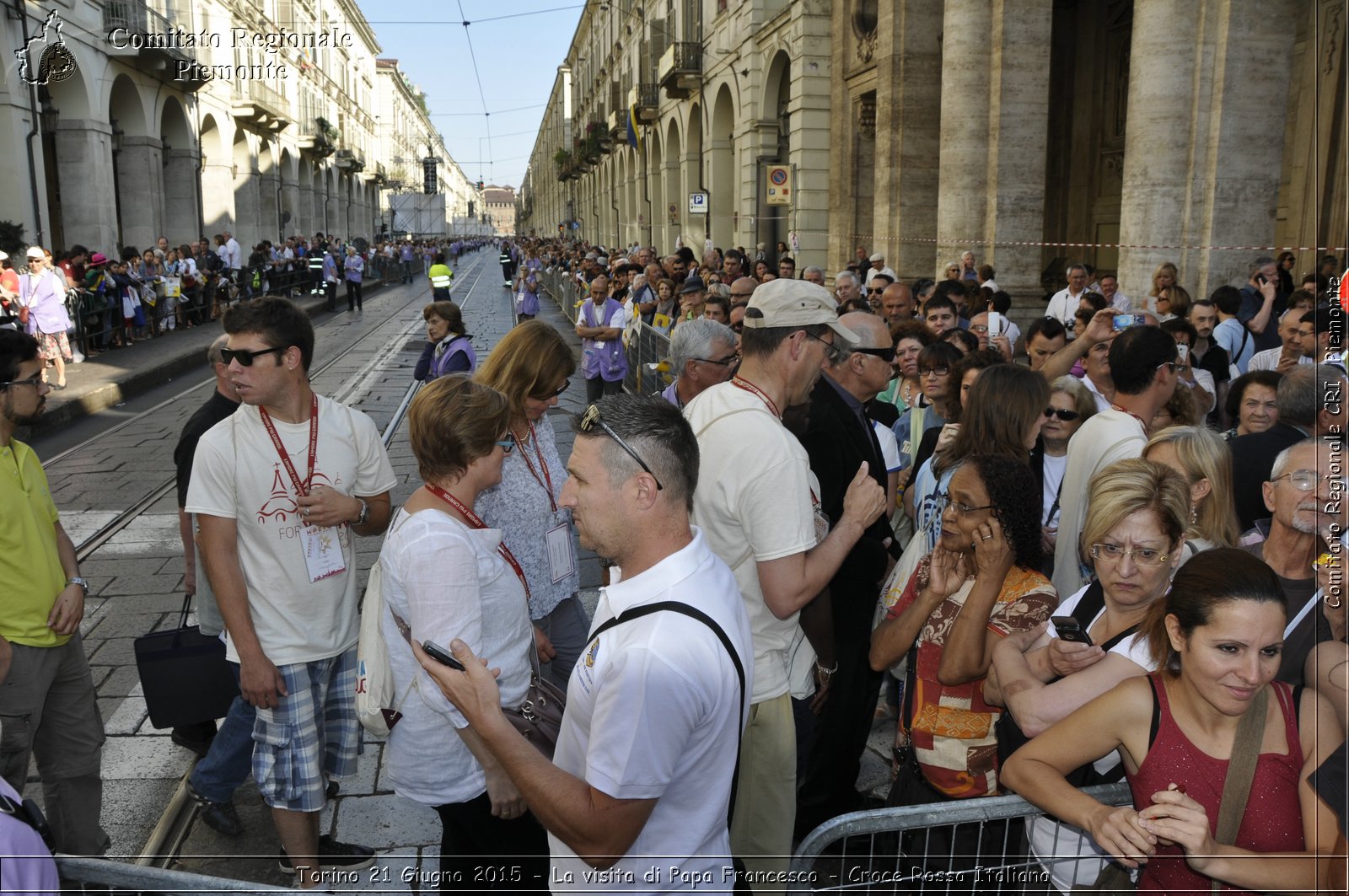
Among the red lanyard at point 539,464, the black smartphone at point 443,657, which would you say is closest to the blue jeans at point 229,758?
the red lanyard at point 539,464

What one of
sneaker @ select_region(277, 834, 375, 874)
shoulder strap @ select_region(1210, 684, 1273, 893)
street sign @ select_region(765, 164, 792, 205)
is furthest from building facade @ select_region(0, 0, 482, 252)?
shoulder strap @ select_region(1210, 684, 1273, 893)

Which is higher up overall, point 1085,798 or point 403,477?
point 1085,798

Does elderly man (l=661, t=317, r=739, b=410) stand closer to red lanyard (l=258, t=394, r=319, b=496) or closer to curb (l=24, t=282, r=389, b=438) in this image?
red lanyard (l=258, t=394, r=319, b=496)

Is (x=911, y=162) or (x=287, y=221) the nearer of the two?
(x=911, y=162)

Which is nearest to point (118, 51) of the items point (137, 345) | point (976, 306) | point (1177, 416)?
point (137, 345)

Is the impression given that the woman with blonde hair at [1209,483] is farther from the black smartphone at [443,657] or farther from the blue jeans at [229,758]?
the blue jeans at [229,758]

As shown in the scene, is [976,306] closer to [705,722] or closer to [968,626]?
[968,626]

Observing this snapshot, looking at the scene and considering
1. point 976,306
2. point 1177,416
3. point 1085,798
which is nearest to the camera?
point 1085,798

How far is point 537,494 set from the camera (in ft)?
11.5

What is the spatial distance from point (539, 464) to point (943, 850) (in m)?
1.83

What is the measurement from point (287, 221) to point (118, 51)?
2091 centimetres

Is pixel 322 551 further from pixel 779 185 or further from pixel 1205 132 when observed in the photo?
pixel 779 185

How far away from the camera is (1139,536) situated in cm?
285

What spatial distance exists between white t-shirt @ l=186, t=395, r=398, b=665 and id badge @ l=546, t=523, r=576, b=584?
709 mm
